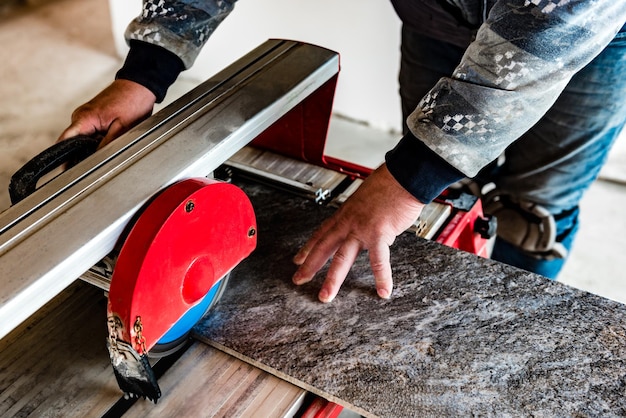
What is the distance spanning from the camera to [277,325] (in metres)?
0.92

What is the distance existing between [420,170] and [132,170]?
39 centimetres

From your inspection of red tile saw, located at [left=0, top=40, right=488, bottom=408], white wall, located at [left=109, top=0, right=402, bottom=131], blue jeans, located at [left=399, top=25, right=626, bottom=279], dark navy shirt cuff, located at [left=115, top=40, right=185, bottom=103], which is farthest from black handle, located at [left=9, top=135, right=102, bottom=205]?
white wall, located at [left=109, top=0, right=402, bottom=131]

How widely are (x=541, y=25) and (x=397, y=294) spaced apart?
1.38 ft

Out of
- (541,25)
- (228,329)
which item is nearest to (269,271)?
(228,329)

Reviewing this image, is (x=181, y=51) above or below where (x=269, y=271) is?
above

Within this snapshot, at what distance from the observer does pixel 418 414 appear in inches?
30.8

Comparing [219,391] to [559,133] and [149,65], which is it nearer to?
[149,65]

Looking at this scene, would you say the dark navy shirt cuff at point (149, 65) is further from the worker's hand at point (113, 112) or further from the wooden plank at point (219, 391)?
the wooden plank at point (219, 391)

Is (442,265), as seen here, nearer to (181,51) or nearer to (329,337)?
(329,337)

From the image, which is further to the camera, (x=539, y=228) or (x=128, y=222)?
(x=539, y=228)

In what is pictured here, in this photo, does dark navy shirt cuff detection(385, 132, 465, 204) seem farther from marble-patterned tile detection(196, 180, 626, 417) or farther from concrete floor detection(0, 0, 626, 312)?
concrete floor detection(0, 0, 626, 312)

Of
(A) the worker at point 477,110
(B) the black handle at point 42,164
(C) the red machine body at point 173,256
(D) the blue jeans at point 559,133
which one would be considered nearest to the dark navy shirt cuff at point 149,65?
(A) the worker at point 477,110

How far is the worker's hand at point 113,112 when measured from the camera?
3.34 ft

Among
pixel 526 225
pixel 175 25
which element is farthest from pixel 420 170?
pixel 526 225
